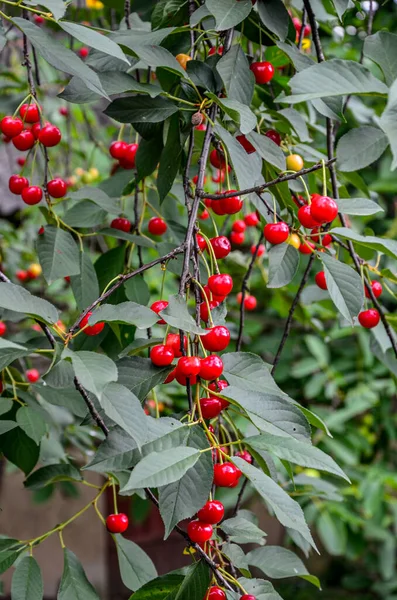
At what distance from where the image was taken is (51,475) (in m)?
1.19

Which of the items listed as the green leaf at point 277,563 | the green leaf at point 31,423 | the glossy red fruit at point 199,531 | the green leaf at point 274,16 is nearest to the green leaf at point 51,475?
the green leaf at point 31,423

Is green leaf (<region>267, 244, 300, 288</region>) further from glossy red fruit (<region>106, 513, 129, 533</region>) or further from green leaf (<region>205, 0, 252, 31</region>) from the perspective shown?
glossy red fruit (<region>106, 513, 129, 533</region>)

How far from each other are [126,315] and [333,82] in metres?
0.36

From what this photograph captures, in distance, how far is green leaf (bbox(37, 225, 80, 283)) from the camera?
1034mm

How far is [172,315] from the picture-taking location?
713mm

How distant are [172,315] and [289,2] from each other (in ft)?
3.52

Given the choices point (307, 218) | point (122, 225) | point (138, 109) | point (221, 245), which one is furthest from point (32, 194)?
point (307, 218)

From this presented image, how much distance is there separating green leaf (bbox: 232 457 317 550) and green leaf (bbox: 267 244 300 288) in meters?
0.32

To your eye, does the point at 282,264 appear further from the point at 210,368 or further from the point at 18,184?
the point at 18,184

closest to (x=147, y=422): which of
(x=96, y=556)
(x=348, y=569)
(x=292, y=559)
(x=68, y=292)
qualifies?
(x=292, y=559)

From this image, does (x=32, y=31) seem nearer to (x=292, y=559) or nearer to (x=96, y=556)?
(x=292, y=559)

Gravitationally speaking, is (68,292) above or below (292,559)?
below

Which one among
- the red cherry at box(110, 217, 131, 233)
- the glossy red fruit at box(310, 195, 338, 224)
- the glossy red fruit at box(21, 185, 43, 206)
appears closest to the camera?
the glossy red fruit at box(310, 195, 338, 224)

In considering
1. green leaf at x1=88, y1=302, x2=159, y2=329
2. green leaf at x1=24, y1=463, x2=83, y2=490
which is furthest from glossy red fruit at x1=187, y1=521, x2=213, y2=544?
green leaf at x1=24, y1=463, x2=83, y2=490
